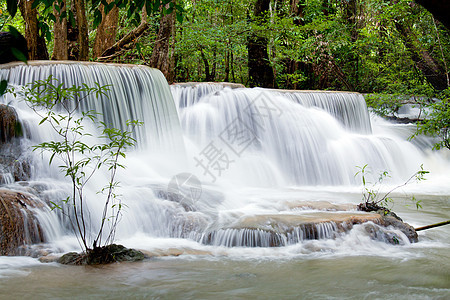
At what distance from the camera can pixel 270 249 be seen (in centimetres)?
475

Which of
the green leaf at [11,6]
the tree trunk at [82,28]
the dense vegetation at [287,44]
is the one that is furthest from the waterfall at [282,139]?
the green leaf at [11,6]

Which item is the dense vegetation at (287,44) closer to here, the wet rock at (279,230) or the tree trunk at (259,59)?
the tree trunk at (259,59)

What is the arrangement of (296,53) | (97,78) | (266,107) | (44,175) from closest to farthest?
(44,175) → (97,78) → (266,107) → (296,53)

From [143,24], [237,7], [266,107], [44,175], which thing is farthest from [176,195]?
[237,7]

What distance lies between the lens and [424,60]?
13.9 meters

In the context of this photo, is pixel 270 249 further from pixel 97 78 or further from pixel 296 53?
pixel 296 53

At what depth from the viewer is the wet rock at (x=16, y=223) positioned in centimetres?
443

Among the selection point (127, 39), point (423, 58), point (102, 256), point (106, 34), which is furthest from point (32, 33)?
point (423, 58)

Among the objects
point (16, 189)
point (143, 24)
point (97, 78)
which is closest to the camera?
point (16, 189)

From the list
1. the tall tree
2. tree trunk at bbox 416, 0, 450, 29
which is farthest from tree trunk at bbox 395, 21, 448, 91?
tree trunk at bbox 416, 0, 450, 29

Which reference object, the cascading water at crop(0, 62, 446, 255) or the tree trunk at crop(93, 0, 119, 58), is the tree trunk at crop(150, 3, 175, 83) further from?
the tree trunk at crop(93, 0, 119, 58)

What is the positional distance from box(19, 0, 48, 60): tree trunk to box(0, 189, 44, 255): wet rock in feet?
20.9

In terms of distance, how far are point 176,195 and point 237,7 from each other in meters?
11.8

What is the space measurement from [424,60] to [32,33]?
36.0 ft
